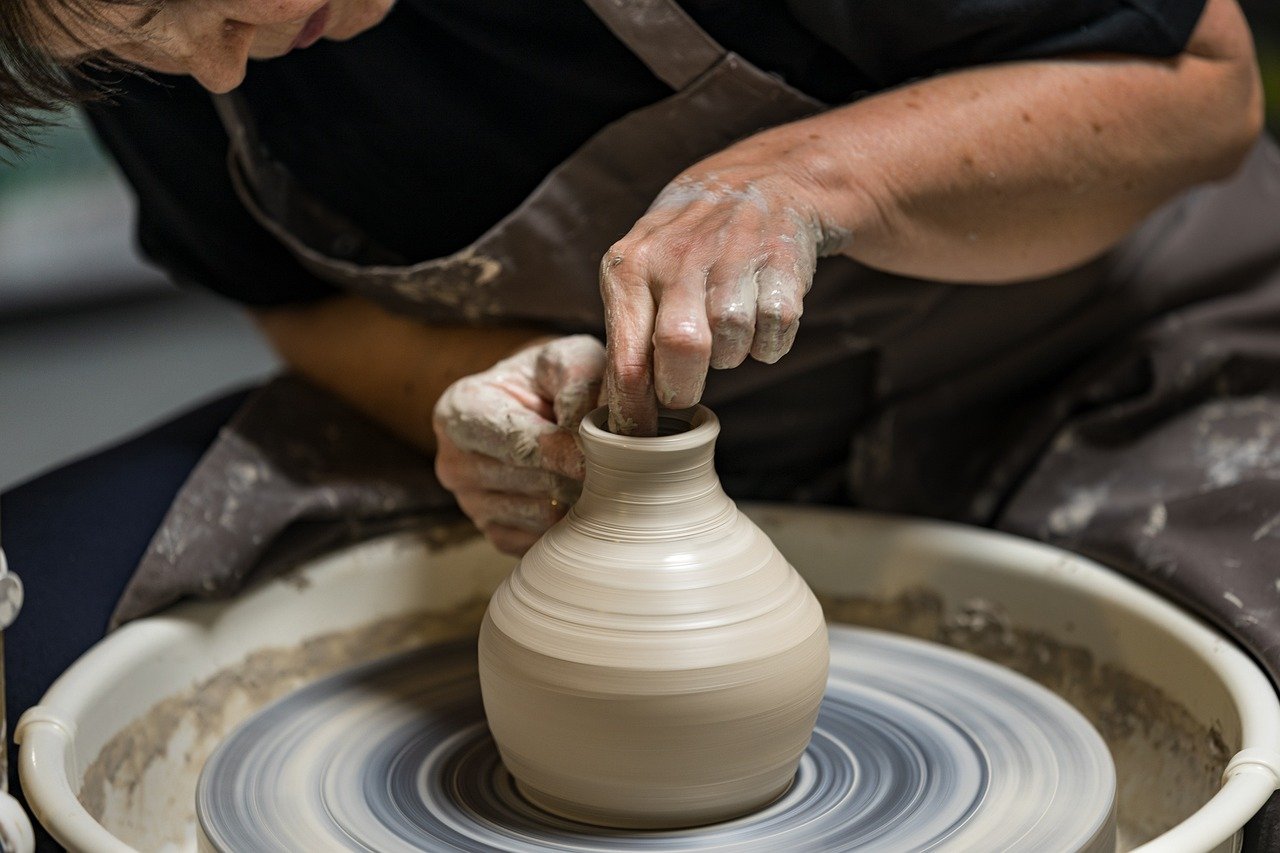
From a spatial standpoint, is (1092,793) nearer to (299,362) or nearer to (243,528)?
(243,528)

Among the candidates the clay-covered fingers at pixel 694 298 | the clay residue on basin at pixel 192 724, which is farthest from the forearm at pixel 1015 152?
the clay residue on basin at pixel 192 724

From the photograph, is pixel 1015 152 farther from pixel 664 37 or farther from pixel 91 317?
pixel 91 317

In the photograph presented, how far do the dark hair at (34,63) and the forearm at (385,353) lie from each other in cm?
53

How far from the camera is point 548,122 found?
1347 mm

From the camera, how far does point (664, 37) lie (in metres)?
1.23

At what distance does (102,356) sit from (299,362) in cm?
309

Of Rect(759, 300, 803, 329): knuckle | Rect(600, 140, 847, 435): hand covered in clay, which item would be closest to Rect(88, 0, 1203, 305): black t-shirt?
Rect(600, 140, 847, 435): hand covered in clay

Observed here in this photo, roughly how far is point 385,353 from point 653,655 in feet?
2.36

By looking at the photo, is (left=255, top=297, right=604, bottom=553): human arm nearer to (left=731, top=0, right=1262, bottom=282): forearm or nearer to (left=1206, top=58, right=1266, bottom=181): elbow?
(left=731, top=0, right=1262, bottom=282): forearm

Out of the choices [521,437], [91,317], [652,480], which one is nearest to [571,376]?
[521,437]

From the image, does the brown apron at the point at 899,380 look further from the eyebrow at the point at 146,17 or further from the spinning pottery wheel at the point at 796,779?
the eyebrow at the point at 146,17

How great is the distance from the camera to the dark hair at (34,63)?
3.07 ft

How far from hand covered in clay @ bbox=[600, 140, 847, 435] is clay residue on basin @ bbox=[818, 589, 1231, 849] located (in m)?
0.52

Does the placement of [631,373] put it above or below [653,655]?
above
